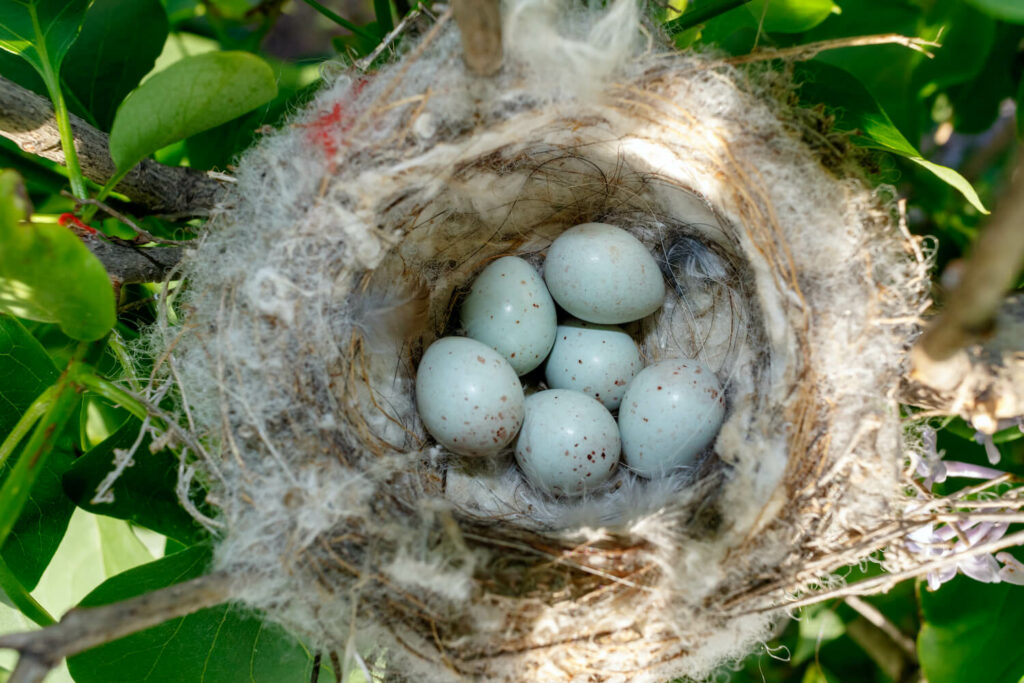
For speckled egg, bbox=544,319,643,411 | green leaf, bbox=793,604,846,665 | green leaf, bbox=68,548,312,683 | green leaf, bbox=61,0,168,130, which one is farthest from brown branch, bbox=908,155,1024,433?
green leaf, bbox=61,0,168,130

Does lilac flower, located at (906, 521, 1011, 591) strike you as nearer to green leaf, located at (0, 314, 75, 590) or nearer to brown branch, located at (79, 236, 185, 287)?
brown branch, located at (79, 236, 185, 287)

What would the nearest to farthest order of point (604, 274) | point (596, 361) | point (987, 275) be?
point (987, 275) < point (604, 274) < point (596, 361)

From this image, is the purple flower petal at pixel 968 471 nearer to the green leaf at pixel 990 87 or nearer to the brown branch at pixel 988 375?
the brown branch at pixel 988 375

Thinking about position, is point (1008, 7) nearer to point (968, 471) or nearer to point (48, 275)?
point (968, 471)

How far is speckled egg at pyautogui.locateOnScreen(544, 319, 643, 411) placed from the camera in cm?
147

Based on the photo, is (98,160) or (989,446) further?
(98,160)

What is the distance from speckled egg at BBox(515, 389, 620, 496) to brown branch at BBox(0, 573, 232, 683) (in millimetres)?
674

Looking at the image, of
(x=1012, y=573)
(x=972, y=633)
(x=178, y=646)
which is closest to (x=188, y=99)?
(x=178, y=646)

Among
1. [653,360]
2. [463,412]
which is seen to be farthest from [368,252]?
[653,360]

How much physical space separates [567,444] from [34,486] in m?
0.86

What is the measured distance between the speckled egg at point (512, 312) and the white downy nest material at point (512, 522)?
261 mm

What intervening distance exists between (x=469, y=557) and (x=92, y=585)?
0.92 m

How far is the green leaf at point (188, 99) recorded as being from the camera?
91 cm

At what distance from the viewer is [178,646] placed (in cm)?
110
